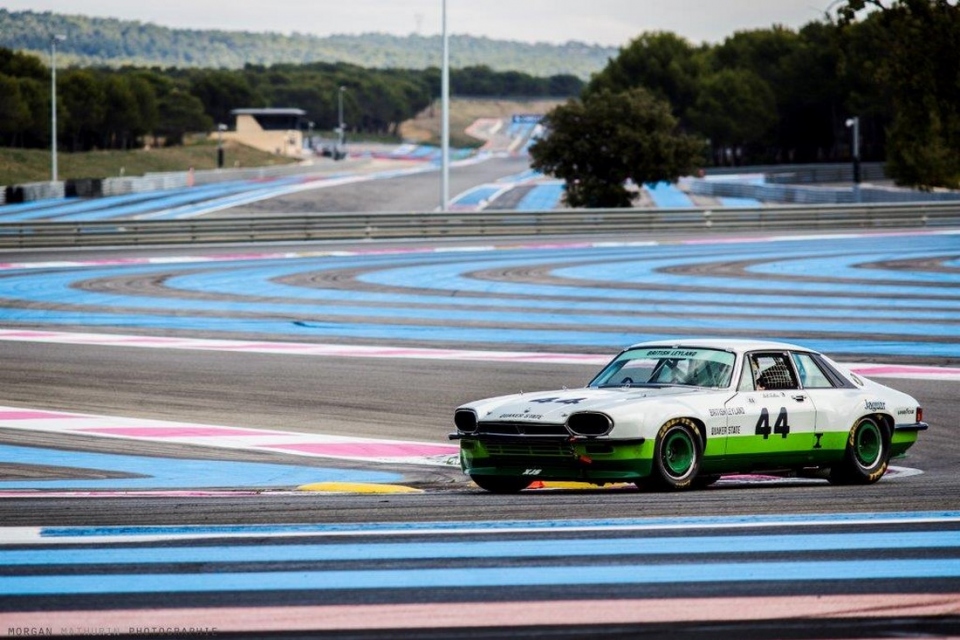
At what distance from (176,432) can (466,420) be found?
4534mm

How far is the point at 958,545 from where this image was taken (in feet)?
26.1

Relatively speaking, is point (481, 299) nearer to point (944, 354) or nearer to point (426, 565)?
point (944, 354)

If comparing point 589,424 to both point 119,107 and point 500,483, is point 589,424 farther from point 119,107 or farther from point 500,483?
point 119,107

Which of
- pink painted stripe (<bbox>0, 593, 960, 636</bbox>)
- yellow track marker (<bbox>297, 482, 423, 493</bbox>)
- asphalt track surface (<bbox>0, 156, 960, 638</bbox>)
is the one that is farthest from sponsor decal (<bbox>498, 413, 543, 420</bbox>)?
pink painted stripe (<bbox>0, 593, 960, 636</bbox>)

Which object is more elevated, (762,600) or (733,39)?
(733,39)

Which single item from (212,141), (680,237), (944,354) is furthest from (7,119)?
(944,354)

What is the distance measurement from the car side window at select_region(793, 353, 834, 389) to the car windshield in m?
0.70

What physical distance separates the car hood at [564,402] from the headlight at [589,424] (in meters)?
0.04

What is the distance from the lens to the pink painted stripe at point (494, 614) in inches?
242

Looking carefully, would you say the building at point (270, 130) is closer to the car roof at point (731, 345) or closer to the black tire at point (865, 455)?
the car roof at point (731, 345)

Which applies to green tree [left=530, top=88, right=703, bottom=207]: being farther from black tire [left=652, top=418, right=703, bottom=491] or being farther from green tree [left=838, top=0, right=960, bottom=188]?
black tire [left=652, top=418, right=703, bottom=491]

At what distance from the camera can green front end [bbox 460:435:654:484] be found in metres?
9.95

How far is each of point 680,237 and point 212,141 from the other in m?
122

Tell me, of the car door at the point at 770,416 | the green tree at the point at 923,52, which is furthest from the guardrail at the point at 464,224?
the car door at the point at 770,416
